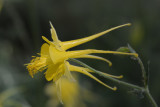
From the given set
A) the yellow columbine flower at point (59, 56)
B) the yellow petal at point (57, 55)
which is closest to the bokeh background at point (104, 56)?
the yellow columbine flower at point (59, 56)

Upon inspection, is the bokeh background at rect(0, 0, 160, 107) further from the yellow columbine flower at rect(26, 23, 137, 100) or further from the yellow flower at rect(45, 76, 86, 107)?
the yellow columbine flower at rect(26, 23, 137, 100)

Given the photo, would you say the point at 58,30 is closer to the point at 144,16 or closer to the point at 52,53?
the point at 144,16

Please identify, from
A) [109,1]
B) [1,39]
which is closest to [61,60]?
[1,39]

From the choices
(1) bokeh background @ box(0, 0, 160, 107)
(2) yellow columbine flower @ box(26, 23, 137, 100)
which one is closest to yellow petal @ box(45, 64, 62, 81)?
(2) yellow columbine flower @ box(26, 23, 137, 100)

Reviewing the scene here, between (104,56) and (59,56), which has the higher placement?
(59,56)

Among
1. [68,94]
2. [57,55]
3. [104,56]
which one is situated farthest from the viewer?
[104,56]

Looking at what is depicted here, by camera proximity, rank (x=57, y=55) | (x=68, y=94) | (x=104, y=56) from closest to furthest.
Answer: (x=57, y=55)
(x=68, y=94)
(x=104, y=56)

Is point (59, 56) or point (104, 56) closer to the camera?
point (59, 56)

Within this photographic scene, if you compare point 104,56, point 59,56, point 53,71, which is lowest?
point 104,56

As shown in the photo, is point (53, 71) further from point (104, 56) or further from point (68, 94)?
point (104, 56)

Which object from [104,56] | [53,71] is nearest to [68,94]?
[104,56]

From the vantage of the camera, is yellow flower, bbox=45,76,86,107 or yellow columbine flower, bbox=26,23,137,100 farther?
yellow flower, bbox=45,76,86,107

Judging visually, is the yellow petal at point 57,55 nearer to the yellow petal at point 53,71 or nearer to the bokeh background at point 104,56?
the yellow petal at point 53,71
